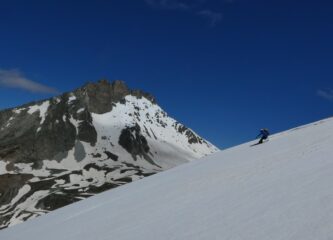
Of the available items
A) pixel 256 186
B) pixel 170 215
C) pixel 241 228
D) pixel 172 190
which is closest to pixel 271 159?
pixel 172 190

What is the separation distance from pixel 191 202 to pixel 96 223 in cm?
362

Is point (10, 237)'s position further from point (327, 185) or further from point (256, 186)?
point (327, 185)

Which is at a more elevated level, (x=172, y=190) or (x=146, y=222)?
(x=172, y=190)

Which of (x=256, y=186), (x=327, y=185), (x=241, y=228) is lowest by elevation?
(x=241, y=228)

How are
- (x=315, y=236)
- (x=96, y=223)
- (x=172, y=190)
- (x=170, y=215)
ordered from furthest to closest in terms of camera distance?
(x=172, y=190), (x=96, y=223), (x=170, y=215), (x=315, y=236)

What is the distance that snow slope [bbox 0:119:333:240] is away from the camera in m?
9.66

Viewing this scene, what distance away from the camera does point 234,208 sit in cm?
1225

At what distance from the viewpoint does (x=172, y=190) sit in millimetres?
19625

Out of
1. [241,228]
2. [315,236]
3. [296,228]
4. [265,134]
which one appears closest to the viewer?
[315,236]

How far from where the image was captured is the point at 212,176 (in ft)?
67.6

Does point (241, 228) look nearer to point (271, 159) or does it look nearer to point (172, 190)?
point (172, 190)

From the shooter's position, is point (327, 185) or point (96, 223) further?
point (96, 223)

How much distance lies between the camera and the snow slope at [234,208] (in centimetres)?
966

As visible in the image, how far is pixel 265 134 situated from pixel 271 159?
11.9 m
